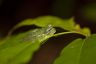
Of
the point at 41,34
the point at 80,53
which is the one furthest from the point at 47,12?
the point at 80,53

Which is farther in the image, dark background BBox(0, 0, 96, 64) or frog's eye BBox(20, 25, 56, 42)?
dark background BBox(0, 0, 96, 64)

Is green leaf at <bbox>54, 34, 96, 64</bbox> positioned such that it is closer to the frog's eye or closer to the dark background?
the frog's eye

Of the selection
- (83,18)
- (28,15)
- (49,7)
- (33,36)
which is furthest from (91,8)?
(33,36)

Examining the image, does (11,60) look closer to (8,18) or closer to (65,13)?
(65,13)

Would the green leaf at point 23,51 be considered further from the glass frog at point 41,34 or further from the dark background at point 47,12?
the dark background at point 47,12

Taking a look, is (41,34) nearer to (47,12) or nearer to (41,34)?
(41,34)

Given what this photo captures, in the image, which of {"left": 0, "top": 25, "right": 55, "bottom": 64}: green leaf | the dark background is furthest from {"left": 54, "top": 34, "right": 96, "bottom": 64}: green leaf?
the dark background

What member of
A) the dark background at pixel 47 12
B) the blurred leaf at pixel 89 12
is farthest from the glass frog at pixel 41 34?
the blurred leaf at pixel 89 12
